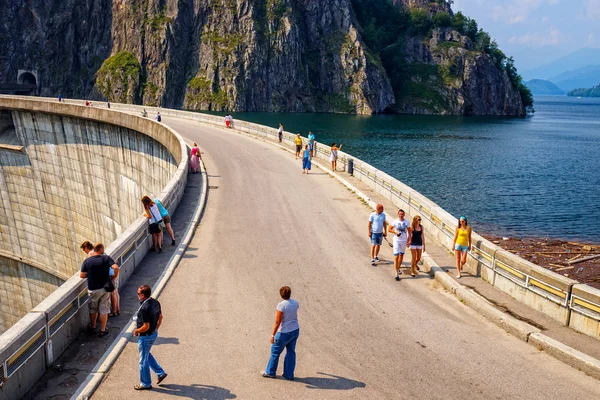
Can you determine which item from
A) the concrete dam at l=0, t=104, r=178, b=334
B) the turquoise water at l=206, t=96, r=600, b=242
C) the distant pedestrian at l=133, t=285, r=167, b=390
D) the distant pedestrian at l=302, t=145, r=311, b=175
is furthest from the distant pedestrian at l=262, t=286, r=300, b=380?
the turquoise water at l=206, t=96, r=600, b=242

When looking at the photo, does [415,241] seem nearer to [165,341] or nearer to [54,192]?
[165,341]

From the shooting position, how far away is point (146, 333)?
8906 millimetres

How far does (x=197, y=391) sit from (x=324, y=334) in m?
3.19

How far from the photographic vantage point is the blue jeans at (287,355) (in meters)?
9.54

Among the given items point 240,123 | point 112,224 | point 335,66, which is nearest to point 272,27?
point 335,66

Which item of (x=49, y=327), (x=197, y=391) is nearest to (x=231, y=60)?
(x=49, y=327)

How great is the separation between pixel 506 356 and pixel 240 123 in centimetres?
4423

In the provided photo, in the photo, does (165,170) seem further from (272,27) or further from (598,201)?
(272,27)

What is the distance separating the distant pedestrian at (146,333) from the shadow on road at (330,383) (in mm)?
2481

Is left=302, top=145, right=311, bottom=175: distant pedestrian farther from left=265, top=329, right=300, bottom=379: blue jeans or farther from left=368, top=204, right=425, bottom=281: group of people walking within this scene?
left=265, top=329, right=300, bottom=379: blue jeans

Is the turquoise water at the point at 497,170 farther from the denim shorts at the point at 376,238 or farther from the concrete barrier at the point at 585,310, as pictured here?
the concrete barrier at the point at 585,310

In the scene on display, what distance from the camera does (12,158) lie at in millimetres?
48500

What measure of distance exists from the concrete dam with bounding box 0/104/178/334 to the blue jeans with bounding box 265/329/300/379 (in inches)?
1236

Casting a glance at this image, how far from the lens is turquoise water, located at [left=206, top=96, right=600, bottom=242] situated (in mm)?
44625
